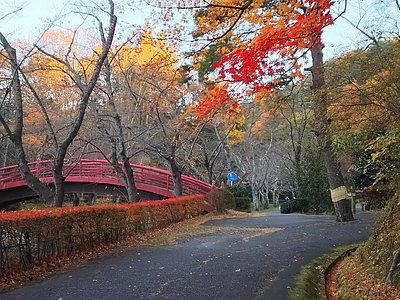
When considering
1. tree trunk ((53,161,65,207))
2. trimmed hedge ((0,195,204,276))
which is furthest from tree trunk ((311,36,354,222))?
tree trunk ((53,161,65,207))

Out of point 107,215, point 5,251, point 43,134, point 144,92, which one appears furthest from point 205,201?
point 5,251

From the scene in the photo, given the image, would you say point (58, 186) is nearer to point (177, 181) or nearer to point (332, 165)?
point (177, 181)

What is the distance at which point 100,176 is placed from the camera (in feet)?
64.1

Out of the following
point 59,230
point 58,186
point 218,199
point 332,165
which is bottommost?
point 59,230

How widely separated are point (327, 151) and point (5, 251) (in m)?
9.38

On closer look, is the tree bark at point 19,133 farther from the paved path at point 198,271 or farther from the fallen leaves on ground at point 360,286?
the fallen leaves on ground at point 360,286

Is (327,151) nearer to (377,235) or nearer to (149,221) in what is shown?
(149,221)

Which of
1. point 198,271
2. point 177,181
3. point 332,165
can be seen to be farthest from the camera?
point 177,181

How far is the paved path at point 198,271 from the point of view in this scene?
509 cm

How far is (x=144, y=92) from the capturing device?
18859 millimetres

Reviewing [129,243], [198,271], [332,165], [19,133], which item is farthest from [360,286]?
[19,133]

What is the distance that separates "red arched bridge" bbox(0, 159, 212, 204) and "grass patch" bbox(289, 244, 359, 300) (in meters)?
11.9

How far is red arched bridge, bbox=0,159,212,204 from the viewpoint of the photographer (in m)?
18.8

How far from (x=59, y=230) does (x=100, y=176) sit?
1218 centimetres
